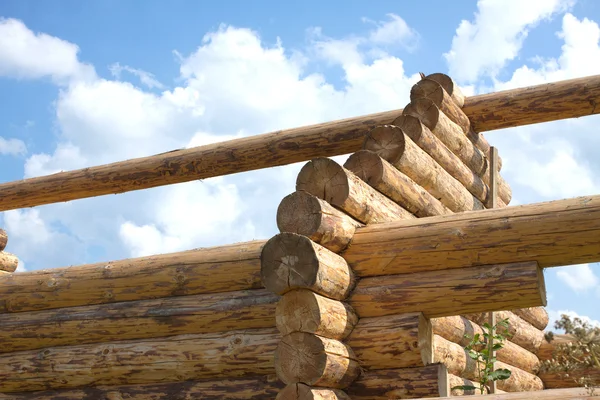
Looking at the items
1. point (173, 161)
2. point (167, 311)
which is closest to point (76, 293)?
point (167, 311)

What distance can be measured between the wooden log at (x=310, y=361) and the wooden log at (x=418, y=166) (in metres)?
1.98

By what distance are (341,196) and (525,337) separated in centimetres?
467

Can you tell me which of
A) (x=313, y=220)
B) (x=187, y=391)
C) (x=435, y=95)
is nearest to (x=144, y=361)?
(x=187, y=391)

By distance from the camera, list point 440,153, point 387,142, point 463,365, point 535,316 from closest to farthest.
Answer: point 387,142 < point 463,365 < point 440,153 < point 535,316

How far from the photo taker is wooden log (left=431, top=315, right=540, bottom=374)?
22.3 feet

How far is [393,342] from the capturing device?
5.62 metres

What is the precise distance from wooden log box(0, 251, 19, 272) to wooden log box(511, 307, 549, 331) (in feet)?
20.8

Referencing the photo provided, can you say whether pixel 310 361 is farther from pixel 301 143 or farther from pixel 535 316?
pixel 535 316

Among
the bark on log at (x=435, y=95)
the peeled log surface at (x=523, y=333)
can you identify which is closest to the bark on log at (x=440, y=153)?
the bark on log at (x=435, y=95)

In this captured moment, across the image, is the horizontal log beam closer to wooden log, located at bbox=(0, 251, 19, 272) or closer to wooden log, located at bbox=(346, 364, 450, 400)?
wooden log, located at bbox=(0, 251, 19, 272)

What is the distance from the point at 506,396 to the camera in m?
4.26

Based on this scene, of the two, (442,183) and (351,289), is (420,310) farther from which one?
(442,183)

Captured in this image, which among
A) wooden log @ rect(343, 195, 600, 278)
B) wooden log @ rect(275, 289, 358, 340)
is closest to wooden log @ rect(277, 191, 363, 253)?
wooden log @ rect(343, 195, 600, 278)

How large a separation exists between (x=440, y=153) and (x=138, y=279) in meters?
3.19
